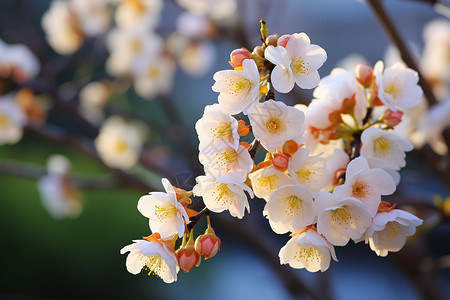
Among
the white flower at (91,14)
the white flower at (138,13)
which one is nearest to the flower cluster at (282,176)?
the white flower at (138,13)

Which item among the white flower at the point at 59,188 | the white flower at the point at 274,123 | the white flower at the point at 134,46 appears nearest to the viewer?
the white flower at the point at 274,123

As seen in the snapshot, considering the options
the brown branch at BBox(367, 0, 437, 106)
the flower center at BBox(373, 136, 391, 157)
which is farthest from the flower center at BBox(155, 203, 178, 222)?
the brown branch at BBox(367, 0, 437, 106)

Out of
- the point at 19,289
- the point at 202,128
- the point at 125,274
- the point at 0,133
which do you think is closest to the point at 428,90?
the point at 202,128

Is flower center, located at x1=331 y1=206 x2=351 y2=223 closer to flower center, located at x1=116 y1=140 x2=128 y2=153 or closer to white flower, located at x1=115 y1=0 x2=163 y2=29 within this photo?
flower center, located at x1=116 y1=140 x2=128 y2=153

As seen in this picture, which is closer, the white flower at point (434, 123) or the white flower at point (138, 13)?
the white flower at point (434, 123)

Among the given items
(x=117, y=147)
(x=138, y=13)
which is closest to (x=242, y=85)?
(x=117, y=147)

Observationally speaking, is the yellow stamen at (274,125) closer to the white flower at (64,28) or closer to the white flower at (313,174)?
the white flower at (313,174)

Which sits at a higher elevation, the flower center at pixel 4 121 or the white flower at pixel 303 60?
the flower center at pixel 4 121

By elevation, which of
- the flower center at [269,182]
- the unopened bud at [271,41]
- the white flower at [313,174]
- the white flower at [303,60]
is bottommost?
the white flower at [313,174]
